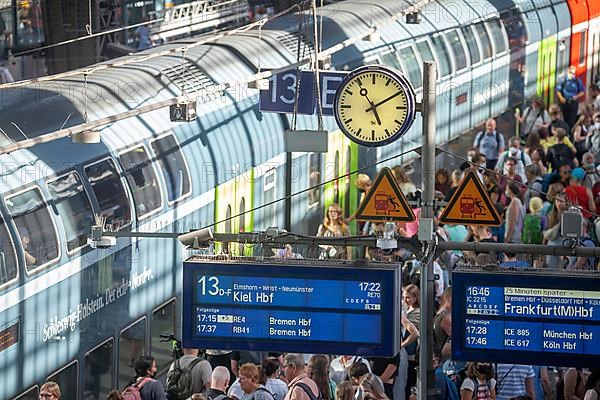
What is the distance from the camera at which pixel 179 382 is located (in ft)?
45.4

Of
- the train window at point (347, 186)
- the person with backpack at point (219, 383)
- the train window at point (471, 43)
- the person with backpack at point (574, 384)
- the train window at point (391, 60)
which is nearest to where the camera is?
the person with backpack at point (219, 383)

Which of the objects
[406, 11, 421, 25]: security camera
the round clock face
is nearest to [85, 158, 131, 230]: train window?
the round clock face

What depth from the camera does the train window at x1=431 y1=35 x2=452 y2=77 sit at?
23344mm

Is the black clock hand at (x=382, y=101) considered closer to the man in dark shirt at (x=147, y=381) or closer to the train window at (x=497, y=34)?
the man in dark shirt at (x=147, y=381)

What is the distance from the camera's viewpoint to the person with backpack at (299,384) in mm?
12789

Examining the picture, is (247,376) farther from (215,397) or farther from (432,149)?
(432,149)

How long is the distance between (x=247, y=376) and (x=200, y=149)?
10.9ft

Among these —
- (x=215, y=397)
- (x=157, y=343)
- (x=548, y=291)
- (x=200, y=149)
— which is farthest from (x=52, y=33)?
(x=548, y=291)

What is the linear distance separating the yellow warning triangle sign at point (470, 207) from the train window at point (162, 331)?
3.48 m

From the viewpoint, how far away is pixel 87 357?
13180 millimetres

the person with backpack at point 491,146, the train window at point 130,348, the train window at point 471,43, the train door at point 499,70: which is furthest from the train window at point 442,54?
the train window at point 130,348

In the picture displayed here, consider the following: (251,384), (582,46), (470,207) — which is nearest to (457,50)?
(582,46)

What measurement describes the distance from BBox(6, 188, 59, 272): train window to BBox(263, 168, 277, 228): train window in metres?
4.73

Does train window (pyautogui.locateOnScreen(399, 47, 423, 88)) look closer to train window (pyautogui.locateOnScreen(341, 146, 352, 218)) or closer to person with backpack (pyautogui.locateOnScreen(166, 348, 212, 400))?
train window (pyautogui.locateOnScreen(341, 146, 352, 218))
